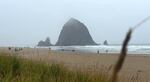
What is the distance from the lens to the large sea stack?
10132 cm

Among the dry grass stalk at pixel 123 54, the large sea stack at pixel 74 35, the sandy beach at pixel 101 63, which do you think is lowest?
the sandy beach at pixel 101 63

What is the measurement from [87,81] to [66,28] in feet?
319

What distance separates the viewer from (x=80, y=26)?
342 ft

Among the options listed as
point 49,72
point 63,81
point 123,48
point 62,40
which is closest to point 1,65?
point 49,72

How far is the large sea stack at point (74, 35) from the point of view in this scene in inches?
3989

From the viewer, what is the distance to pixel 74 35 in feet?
338

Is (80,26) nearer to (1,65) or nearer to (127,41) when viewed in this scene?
(1,65)

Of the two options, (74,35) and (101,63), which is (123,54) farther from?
(74,35)

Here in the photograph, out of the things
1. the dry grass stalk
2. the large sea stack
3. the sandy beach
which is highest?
the large sea stack

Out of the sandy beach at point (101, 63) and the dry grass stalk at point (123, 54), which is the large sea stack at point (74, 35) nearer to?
the sandy beach at point (101, 63)

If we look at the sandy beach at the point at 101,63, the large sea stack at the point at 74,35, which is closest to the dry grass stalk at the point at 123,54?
the sandy beach at the point at 101,63

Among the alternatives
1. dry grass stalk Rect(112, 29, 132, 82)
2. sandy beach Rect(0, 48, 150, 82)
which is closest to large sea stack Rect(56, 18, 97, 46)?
sandy beach Rect(0, 48, 150, 82)

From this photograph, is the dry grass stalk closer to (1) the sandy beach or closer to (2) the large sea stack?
(1) the sandy beach

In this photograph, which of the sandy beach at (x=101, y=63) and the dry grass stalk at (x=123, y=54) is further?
the sandy beach at (x=101, y=63)
